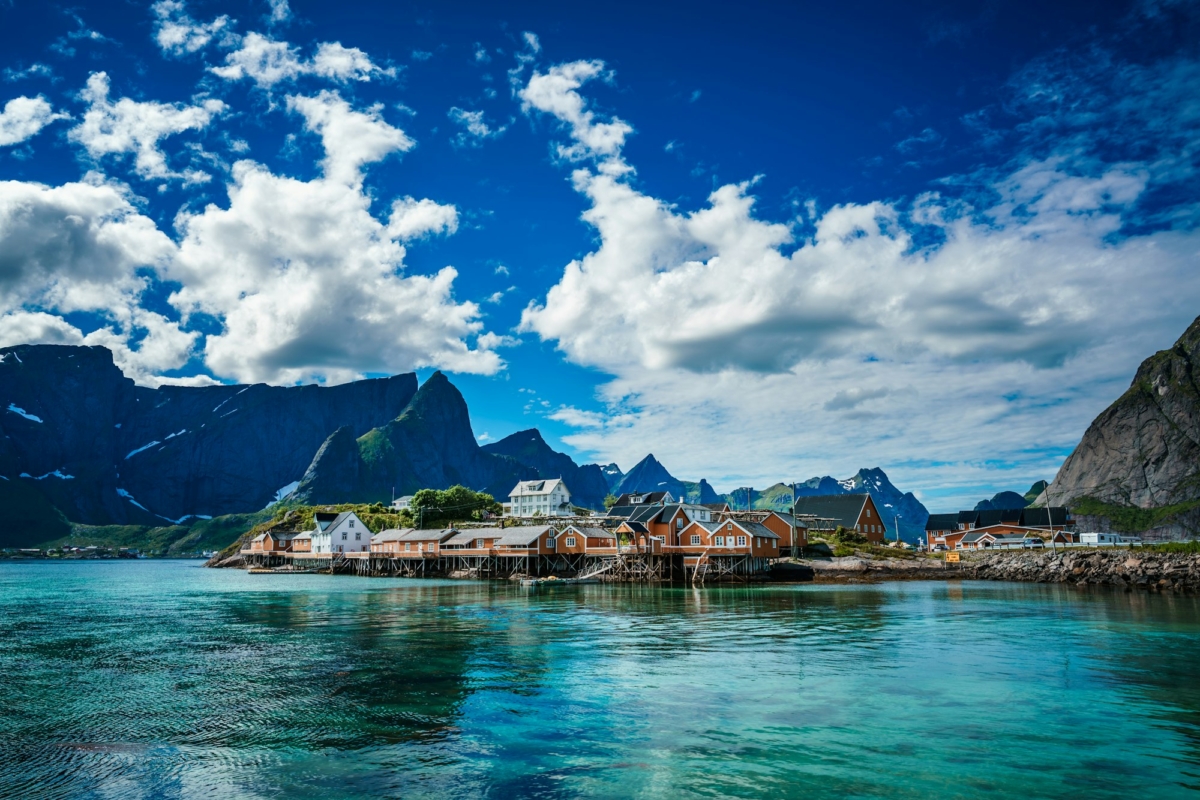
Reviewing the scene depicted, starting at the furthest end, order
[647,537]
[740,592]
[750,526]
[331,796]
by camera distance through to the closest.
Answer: [647,537]
[750,526]
[740,592]
[331,796]

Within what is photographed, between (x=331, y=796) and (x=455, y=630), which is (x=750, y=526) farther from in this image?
(x=331, y=796)

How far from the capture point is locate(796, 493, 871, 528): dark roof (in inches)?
4053

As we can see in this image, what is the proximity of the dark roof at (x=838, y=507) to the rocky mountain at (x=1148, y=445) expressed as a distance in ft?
283

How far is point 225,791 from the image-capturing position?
13289 millimetres

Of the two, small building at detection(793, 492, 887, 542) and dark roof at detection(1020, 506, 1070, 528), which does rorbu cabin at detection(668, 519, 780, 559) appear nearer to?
small building at detection(793, 492, 887, 542)

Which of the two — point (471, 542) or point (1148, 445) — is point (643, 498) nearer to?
point (471, 542)

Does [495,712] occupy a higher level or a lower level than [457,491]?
lower

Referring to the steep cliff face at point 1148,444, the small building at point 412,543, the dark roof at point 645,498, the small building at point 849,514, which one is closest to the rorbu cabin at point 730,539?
the small building at point 849,514

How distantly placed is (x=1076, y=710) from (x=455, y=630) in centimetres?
2720

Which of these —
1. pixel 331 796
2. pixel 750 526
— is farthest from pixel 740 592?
pixel 331 796

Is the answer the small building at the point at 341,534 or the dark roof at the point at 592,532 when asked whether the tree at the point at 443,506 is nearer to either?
the small building at the point at 341,534

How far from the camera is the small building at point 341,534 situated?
123m

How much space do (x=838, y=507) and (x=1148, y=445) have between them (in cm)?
11399

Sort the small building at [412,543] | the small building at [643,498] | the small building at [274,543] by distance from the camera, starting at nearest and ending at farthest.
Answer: the small building at [412,543]
the small building at [643,498]
the small building at [274,543]
